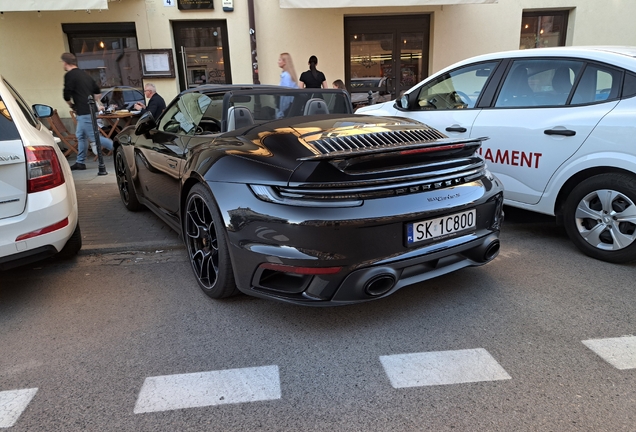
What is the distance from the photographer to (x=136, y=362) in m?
2.36

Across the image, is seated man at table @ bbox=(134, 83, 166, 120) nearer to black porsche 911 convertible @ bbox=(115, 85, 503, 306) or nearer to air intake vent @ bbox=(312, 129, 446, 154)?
black porsche 911 convertible @ bbox=(115, 85, 503, 306)

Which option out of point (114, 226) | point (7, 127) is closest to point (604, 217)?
point (7, 127)

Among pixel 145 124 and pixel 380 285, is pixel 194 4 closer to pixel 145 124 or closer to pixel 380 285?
pixel 145 124

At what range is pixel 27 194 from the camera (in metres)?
2.86

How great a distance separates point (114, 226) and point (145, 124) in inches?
46.4

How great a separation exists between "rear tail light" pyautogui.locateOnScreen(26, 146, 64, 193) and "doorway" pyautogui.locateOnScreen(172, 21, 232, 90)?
7.25 metres

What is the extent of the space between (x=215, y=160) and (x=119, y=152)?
2997 millimetres

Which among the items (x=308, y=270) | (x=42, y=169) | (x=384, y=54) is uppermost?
(x=384, y=54)

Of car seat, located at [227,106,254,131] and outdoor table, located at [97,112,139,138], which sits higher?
car seat, located at [227,106,254,131]

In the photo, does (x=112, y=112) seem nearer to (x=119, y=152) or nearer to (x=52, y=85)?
(x=52, y=85)

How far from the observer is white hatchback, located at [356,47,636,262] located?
3264 millimetres

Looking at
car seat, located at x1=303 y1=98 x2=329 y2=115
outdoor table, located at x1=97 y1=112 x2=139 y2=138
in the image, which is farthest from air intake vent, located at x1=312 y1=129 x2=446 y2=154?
outdoor table, located at x1=97 y1=112 x2=139 y2=138

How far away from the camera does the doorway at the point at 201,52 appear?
31.7 ft

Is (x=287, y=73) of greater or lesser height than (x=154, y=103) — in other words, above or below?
above
